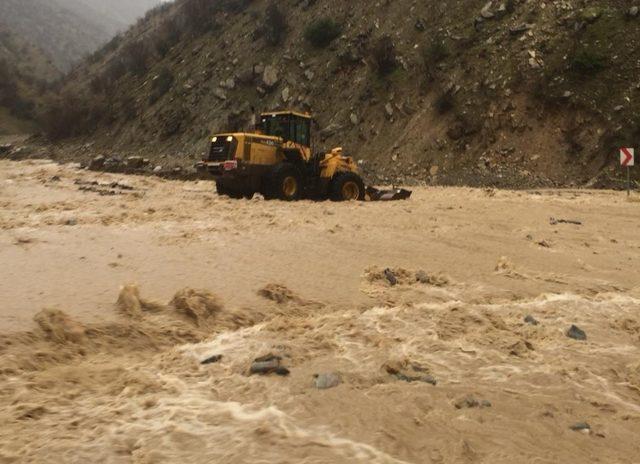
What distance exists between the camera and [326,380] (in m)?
4.09

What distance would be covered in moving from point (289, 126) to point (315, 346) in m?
11.4

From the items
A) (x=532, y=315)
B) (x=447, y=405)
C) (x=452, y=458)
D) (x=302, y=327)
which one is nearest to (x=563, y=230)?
(x=532, y=315)

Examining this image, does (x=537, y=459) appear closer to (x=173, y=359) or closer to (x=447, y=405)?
(x=447, y=405)

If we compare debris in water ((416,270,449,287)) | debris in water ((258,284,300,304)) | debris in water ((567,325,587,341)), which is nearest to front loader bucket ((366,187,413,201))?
debris in water ((416,270,449,287))

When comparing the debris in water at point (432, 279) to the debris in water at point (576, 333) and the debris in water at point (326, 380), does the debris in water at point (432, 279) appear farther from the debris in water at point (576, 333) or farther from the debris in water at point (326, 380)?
the debris in water at point (326, 380)

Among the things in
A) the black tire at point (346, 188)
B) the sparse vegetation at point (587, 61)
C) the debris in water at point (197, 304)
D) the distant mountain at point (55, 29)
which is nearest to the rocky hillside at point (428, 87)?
the sparse vegetation at point (587, 61)

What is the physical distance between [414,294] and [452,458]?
3257mm

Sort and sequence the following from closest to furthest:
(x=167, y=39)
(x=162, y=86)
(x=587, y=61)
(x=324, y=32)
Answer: (x=587, y=61)
(x=324, y=32)
(x=162, y=86)
(x=167, y=39)

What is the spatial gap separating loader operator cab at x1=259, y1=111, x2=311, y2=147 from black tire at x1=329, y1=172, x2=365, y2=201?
135 cm

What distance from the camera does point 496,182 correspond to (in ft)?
66.4

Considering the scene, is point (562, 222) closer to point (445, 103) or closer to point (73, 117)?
point (445, 103)

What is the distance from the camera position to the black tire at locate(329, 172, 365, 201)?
15.2 m

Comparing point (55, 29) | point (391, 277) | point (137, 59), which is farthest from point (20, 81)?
point (391, 277)

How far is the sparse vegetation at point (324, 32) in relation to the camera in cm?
2969
